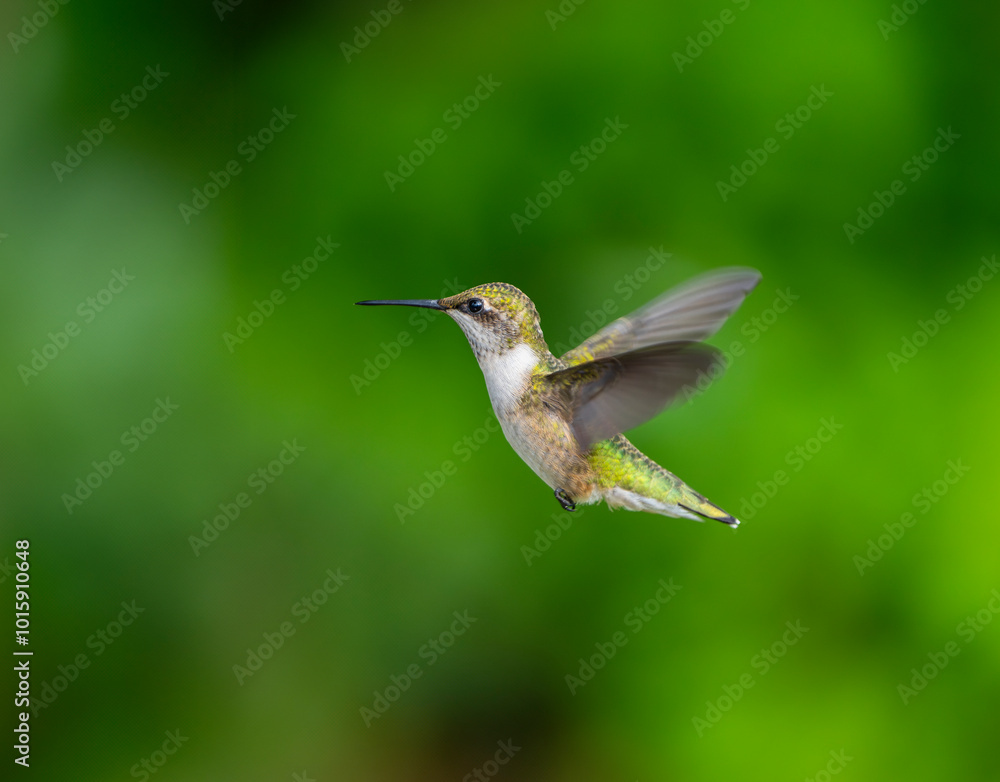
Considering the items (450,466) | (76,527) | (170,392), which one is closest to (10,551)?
(76,527)

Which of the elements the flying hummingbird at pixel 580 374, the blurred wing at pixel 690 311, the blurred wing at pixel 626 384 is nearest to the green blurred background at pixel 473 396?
the blurred wing at pixel 690 311

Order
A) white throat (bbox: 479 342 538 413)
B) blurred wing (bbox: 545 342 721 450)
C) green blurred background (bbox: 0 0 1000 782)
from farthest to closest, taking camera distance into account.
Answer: green blurred background (bbox: 0 0 1000 782)
white throat (bbox: 479 342 538 413)
blurred wing (bbox: 545 342 721 450)

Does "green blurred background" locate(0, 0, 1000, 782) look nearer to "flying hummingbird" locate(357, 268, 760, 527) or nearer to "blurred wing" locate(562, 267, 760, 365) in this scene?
"blurred wing" locate(562, 267, 760, 365)

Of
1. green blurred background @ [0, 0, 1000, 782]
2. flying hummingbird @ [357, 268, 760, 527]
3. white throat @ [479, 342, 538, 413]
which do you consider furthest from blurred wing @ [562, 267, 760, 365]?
green blurred background @ [0, 0, 1000, 782]

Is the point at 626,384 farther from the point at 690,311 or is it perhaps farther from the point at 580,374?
the point at 690,311

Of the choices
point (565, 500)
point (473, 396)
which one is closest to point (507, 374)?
point (565, 500)

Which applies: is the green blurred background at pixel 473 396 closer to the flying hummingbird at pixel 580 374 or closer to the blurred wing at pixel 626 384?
the flying hummingbird at pixel 580 374
